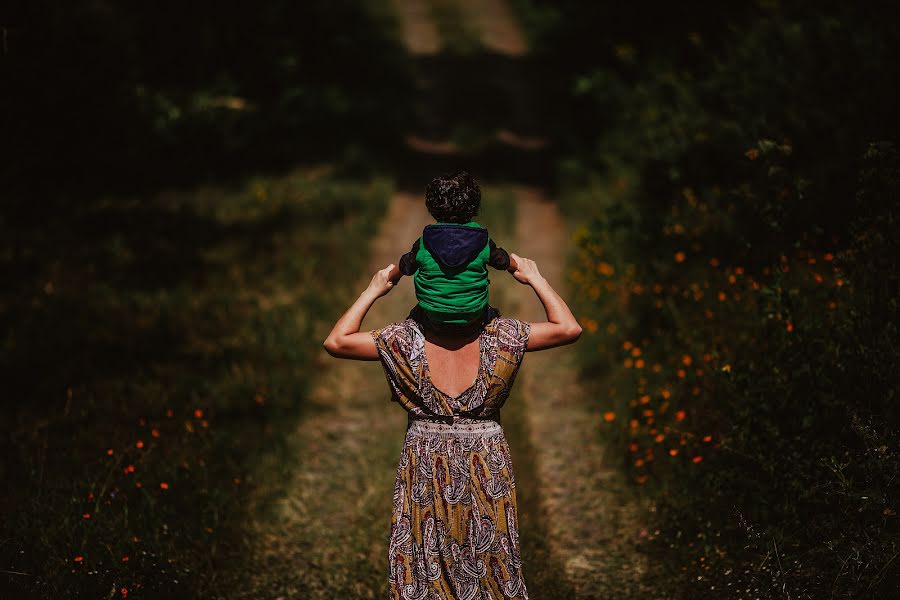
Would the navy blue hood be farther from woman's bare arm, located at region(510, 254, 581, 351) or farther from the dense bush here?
the dense bush

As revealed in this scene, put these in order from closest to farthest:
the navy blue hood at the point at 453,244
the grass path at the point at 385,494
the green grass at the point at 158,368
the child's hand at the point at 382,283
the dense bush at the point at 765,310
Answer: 1. the navy blue hood at the point at 453,244
2. the child's hand at the point at 382,283
3. the dense bush at the point at 765,310
4. the green grass at the point at 158,368
5. the grass path at the point at 385,494

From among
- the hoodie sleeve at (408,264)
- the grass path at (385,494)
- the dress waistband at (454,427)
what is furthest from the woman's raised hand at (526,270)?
the grass path at (385,494)

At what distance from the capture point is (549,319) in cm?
328

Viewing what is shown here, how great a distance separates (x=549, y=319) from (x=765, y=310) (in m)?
2.36

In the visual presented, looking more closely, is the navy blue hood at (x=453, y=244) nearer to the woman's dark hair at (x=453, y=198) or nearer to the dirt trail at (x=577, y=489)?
the woman's dark hair at (x=453, y=198)

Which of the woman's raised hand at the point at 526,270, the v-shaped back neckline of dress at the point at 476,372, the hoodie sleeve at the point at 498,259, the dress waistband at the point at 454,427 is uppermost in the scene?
the hoodie sleeve at the point at 498,259

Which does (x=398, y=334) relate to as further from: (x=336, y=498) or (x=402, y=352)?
(x=336, y=498)

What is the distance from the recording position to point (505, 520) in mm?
3402

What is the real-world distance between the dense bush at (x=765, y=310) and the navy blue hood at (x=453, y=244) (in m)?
2.33

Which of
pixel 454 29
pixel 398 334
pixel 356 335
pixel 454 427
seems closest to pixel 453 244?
pixel 398 334

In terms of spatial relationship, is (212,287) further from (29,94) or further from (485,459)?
(485,459)

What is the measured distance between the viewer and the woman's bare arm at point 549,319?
128 inches

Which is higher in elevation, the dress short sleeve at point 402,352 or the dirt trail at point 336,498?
the dress short sleeve at point 402,352

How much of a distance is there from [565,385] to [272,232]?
4746 mm
